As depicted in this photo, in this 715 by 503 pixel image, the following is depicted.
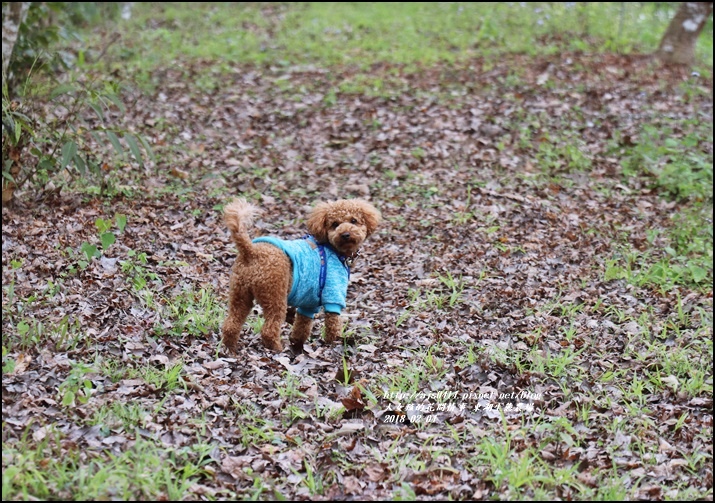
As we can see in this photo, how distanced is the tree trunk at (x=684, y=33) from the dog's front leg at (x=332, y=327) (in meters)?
10.7

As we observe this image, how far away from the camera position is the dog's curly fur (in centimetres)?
518

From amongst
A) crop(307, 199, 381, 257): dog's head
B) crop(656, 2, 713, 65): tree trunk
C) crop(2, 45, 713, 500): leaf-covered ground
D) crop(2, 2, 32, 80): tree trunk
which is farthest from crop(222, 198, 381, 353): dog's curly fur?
crop(656, 2, 713, 65): tree trunk

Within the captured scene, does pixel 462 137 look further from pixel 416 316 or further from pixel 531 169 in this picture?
pixel 416 316

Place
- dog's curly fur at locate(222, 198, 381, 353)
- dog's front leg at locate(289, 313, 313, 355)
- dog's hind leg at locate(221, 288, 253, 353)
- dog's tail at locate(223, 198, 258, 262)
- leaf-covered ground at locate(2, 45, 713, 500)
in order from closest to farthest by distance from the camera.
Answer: leaf-covered ground at locate(2, 45, 713, 500) → dog's tail at locate(223, 198, 258, 262) → dog's curly fur at locate(222, 198, 381, 353) → dog's hind leg at locate(221, 288, 253, 353) → dog's front leg at locate(289, 313, 313, 355)

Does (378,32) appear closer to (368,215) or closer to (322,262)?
(368,215)

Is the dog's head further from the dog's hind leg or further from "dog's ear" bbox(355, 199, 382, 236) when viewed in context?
the dog's hind leg

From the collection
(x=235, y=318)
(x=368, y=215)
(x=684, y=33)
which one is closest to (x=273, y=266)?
(x=235, y=318)

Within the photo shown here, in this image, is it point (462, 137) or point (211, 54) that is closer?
point (462, 137)

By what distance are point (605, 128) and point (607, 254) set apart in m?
3.85

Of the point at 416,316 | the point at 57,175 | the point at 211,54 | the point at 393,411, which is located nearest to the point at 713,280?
Result: the point at 416,316

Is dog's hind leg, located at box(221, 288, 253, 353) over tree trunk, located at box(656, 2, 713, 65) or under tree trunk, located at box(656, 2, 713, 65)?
under

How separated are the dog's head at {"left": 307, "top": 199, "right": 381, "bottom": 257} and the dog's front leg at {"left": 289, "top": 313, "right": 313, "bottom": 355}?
650 mm

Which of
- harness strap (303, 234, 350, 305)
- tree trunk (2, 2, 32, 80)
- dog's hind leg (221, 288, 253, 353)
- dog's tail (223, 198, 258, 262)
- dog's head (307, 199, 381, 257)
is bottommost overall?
dog's hind leg (221, 288, 253, 353)

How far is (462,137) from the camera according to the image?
10.6 meters
